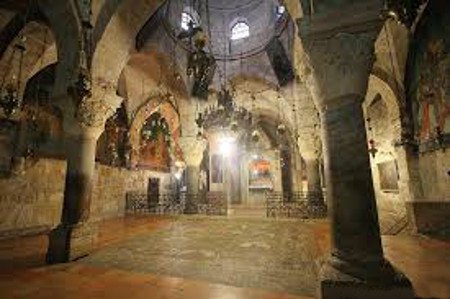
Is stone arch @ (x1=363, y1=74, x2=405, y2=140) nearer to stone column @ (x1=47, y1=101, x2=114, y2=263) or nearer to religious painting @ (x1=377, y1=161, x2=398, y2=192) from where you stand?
religious painting @ (x1=377, y1=161, x2=398, y2=192)

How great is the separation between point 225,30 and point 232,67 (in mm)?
2593

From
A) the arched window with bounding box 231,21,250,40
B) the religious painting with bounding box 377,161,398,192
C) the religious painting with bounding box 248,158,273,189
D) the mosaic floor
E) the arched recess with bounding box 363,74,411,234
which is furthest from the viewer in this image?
the religious painting with bounding box 248,158,273,189

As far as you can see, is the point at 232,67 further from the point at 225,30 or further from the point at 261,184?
the point at 261,184

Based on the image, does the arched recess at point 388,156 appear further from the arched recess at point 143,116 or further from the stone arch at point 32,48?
the stone arch at point 32,48

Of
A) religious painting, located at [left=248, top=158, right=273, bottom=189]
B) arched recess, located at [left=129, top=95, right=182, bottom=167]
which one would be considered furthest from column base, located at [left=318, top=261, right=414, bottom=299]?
religious painting, located at [left=248, top=158, right=273, bottom=189]

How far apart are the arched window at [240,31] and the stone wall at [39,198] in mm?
9654

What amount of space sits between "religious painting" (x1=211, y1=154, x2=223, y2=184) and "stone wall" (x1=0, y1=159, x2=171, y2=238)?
31.2 feet

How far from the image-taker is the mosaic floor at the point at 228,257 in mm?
3586

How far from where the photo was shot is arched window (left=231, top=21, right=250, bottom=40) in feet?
46.4

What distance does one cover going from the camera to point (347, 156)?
2994mm

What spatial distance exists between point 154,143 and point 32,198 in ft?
26.0

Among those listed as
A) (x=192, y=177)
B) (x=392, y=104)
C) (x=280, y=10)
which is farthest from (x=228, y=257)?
(x=280, y=10)

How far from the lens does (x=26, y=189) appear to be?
770cm

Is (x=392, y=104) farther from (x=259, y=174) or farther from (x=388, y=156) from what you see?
(x=259, y=174)
